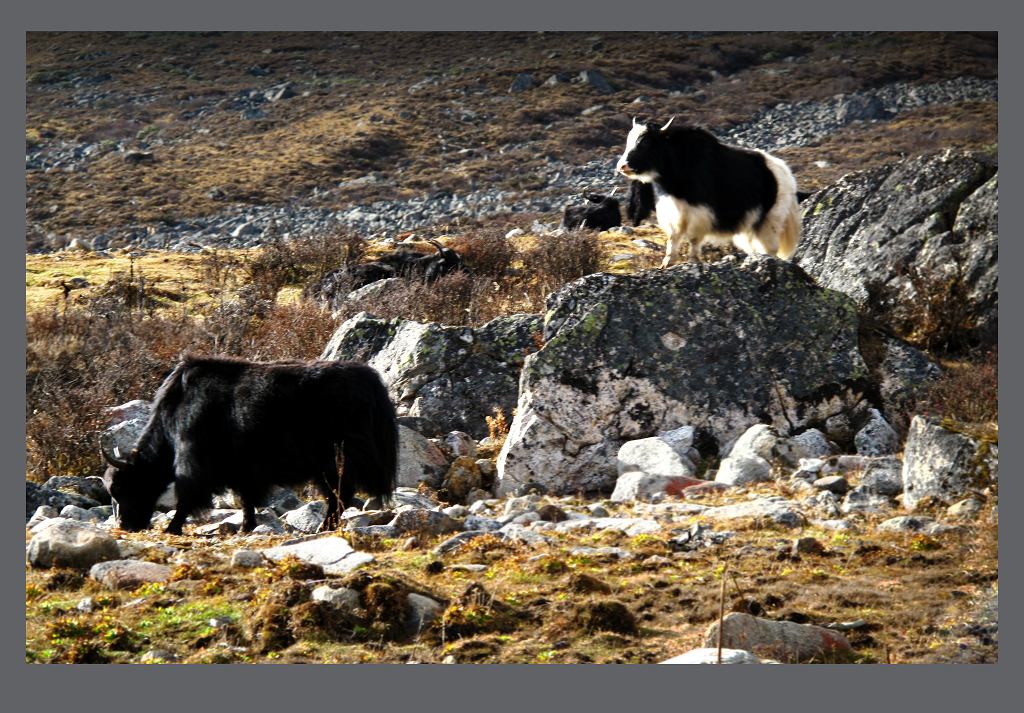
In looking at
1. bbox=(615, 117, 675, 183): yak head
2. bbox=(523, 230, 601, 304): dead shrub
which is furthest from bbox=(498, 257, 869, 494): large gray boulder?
bbox=(523, 230, 601, 304): dead shrub

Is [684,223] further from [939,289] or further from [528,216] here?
[528,216]

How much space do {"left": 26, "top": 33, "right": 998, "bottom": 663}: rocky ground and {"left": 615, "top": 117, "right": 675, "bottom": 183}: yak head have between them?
1.79ft

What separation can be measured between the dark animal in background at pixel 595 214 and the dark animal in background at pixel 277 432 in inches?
461

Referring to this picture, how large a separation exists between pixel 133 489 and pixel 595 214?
12701 mm

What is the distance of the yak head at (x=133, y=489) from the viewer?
856cm

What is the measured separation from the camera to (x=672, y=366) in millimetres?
9367

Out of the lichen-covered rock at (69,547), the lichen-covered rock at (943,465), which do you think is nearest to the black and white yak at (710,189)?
the lichen-covered rock at (943,465)

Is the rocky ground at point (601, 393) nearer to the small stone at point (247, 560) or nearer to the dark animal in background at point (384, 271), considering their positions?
the small stone at point (247, 560)

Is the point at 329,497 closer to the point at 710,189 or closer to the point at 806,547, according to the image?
the point at 806,547

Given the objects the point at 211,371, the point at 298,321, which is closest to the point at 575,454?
the point at 211,371

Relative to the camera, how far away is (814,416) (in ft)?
30.8

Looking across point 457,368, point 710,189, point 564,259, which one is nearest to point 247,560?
point 457,368

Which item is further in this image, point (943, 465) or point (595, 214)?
point (595, 214)

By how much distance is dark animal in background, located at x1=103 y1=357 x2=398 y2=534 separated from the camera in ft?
26.6
